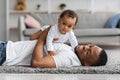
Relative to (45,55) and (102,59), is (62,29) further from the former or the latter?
(102,59)

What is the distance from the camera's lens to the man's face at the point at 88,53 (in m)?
2.22

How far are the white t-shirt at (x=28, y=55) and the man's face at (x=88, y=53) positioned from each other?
42 millimetres

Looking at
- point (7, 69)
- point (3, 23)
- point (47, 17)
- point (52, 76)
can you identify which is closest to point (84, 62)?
point (52, 76)

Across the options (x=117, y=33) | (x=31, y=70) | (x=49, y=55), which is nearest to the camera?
(x=31, y=70)

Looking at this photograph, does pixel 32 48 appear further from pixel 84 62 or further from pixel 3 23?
pixel 3 23

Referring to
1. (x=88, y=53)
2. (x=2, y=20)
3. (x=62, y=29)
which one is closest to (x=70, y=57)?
(x=88, y=53)

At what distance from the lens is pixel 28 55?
2.34 metres

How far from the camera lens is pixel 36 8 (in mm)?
6375

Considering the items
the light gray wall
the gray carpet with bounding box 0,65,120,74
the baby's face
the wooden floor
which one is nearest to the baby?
the baby's face

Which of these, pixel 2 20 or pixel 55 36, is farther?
pixel 2 20

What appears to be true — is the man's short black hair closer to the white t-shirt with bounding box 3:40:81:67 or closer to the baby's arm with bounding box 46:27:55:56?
the white t-shirt with bounding box 3:40:81:67

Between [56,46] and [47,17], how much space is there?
131 inches

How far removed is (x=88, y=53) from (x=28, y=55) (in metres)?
0.45

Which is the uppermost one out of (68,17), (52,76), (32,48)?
(68,17)
